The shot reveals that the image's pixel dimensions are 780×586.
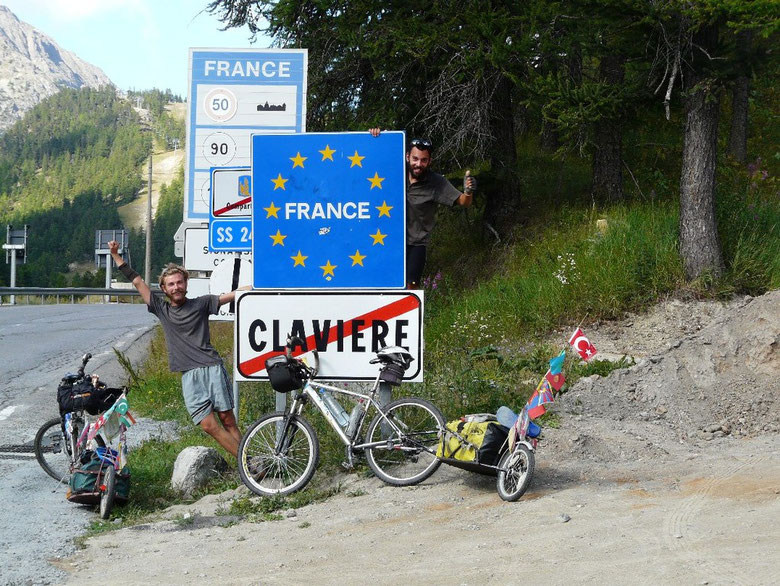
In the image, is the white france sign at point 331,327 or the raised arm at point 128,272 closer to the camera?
the white france sign at point 331,327

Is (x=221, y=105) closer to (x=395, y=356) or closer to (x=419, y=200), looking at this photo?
(x=419, y=200)

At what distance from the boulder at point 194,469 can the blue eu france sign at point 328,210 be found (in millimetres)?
1484

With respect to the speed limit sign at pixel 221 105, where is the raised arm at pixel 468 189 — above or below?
below

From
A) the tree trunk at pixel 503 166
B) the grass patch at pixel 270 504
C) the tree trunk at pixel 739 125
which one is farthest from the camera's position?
the tree trunk at pixel 739 125

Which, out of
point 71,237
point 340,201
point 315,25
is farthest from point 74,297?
point 71,237

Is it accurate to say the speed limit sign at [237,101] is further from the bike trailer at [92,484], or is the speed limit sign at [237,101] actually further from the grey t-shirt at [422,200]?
the bike trailer at [92,484]

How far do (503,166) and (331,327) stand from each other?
30.1 ft

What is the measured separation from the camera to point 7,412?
13.0 meters

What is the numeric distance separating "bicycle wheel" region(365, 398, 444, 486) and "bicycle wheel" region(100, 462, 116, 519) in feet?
6.29

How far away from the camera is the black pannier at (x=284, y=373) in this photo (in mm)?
7680

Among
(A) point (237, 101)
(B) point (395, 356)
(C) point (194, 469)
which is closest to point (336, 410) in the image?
(B) point (395, 356)

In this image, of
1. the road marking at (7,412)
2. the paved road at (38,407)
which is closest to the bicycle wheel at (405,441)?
the paved road at (38,407)

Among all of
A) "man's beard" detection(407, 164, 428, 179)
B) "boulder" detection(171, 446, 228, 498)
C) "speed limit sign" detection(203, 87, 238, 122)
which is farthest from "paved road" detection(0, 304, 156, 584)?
"speed limit sign" detection(203, 87, 238, 122)

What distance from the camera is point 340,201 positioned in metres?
8.13
